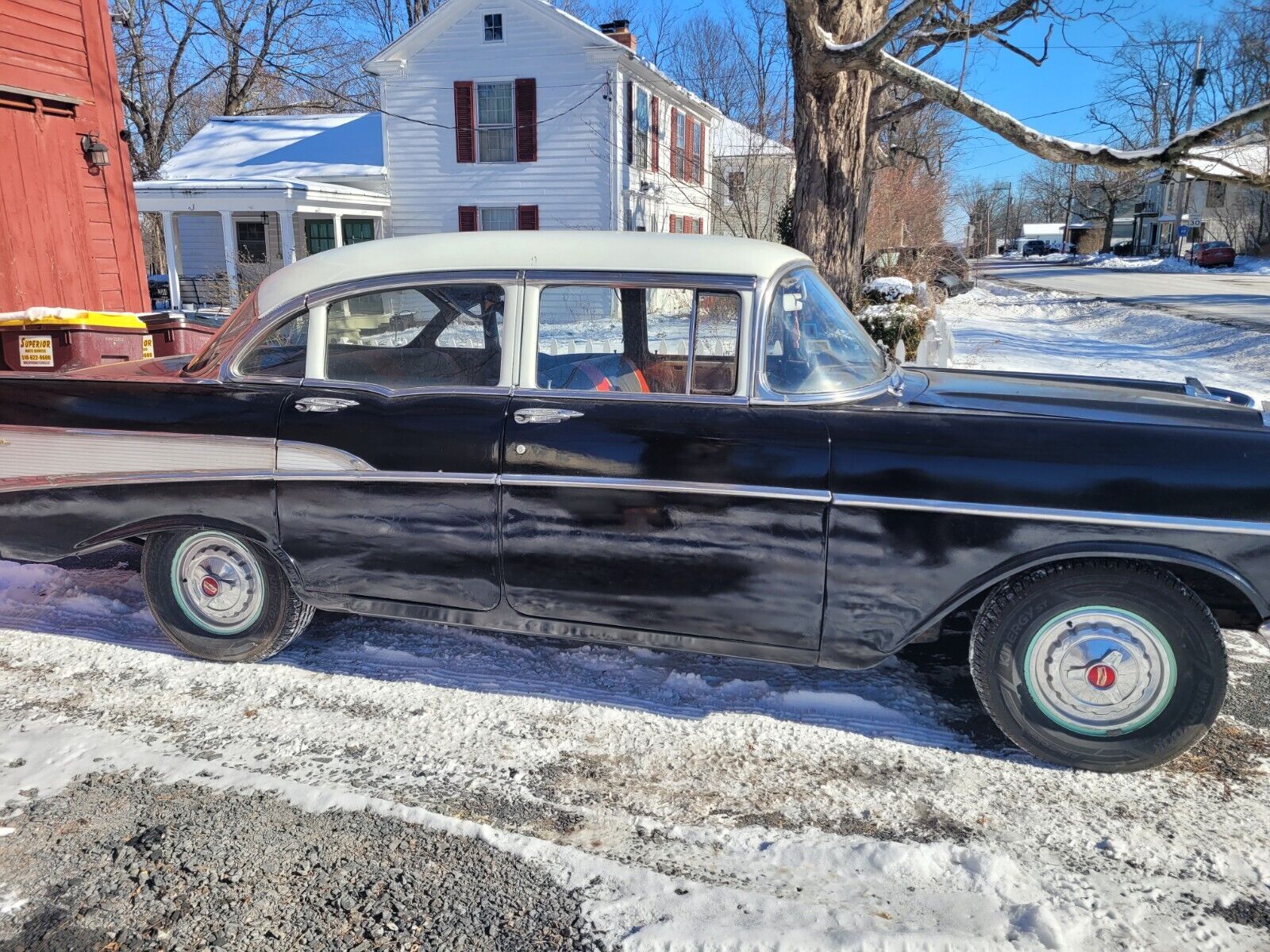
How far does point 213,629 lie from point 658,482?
211 centimetres

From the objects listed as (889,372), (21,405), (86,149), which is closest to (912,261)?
(86,149)

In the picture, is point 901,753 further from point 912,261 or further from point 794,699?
point 912,261

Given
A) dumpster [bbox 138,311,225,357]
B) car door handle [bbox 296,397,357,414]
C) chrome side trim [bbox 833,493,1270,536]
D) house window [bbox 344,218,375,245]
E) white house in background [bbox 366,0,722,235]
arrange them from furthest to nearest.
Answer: house window [bbox 344,218,375,245] → white house in background [bbox 366,0,722,235] → dumpster [bbox 138,311,225,357] → car door handle [bbox 296,397,357,414] → chrome side trim [bbox 833,493,1270,536]

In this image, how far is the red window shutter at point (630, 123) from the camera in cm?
2166

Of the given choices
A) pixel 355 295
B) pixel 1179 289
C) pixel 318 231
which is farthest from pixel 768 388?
pixel 1179 289

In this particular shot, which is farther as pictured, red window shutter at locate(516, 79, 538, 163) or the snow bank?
red window shutter at locate(516, 79, 538, 163)

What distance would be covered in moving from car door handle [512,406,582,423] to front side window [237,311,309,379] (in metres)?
0.99

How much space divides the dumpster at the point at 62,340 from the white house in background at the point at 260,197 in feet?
53.6

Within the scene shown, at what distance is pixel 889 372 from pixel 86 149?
10.0m

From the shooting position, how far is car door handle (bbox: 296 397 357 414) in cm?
362

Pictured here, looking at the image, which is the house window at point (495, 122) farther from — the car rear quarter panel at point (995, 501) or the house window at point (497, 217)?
the car rear quarter panel at point (995, 501)

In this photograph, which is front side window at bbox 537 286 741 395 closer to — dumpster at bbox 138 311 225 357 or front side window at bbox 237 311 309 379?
front side window at bbox 237 311 309 379

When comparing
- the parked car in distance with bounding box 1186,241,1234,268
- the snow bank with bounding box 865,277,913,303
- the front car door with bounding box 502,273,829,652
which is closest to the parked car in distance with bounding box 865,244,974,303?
the snow bank with bounding box 865,277,913,303

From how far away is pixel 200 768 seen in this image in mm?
3148
